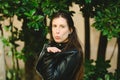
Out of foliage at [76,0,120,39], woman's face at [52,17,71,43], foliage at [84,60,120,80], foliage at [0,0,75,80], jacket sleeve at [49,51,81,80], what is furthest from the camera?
foliage at [84,60,120,80]

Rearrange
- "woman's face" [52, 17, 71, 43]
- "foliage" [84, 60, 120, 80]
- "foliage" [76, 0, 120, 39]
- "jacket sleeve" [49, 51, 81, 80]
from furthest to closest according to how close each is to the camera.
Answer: "foliage" [84, 60, 120, 80], "foliage" [76, 0, 120, 39], "woman's face" [52, 17, 71, 43], "jacket sleeve" [49, 51, 81, 80]

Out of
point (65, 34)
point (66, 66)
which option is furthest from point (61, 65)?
point (65, 34)

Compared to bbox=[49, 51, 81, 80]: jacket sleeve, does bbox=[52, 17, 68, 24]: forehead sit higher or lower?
higher

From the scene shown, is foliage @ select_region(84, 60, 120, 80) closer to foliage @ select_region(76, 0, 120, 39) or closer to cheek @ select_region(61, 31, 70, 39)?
foliage @ select_region(76, 0, 120, 39)

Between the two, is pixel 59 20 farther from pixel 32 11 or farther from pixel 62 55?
pixel 32 11

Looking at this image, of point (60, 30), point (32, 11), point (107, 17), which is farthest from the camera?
point (32, 11)

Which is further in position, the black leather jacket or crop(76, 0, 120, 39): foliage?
crop(76, 0, 120, 39): foliage

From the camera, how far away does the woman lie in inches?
151

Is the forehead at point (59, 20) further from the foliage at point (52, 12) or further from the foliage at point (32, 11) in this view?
the foliage at point (32, 11)

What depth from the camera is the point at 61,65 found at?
3828 mm

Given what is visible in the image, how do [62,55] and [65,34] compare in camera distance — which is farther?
[65,34]

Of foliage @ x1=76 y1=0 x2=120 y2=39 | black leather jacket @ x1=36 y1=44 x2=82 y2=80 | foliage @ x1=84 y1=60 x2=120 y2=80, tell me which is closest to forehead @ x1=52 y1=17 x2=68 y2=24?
black leather jacket @ x1=36 y1=44 x2=82 y2=80

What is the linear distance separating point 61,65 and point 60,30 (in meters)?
0.34

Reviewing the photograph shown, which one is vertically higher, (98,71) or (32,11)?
(32,11)
